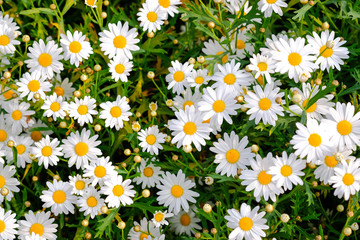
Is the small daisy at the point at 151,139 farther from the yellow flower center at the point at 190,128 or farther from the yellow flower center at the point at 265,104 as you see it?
the yellow flower center at the point at 265,104

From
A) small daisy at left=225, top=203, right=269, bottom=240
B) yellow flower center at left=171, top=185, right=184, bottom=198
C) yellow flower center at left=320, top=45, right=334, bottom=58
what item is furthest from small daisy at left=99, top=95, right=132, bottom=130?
yellow flower center at left=320, top=45, right=334, bottom=58

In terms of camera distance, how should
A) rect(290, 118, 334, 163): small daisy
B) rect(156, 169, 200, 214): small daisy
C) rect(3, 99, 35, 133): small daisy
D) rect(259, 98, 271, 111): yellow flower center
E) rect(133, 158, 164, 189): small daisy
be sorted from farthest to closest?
rect(3, 99, 35, 133): small daisy < rect(133, 158, 164, 189): small daisy < rect(156, 169, 200, 214): small daisy < rect(259, 98, 271, 111): yellow flower center < rect(290, 118, 334, 163): small daisy

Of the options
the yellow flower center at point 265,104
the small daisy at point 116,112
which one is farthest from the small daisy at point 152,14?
the yellow flower center at point 265,104

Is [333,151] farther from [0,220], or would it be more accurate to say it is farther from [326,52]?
[0,220]

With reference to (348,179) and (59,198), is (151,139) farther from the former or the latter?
(348,179)

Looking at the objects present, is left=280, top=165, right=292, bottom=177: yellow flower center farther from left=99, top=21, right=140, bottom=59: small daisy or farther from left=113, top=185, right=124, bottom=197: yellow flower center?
left=99, top=21, right=140, bottom=59: small daisy

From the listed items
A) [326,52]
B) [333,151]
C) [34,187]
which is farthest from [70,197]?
[326,52]

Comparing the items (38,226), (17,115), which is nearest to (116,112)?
(17,115)
